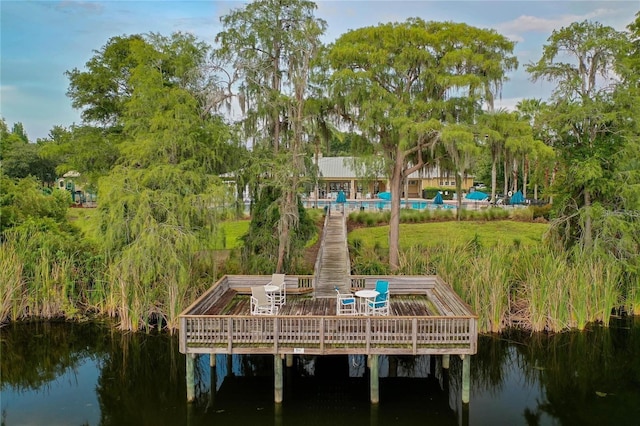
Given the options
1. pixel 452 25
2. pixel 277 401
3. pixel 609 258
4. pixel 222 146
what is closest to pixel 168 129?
pixel 222 146

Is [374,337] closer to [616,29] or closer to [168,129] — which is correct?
[168,129]

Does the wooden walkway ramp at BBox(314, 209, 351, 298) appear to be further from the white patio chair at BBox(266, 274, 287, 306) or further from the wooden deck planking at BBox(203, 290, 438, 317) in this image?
the white patio chair at BBox(266, 274, 287, 306)

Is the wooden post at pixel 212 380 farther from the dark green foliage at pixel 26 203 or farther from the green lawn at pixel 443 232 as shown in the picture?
the dark green foliage at pixel 26 203

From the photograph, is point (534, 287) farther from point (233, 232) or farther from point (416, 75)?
point (233, 232)

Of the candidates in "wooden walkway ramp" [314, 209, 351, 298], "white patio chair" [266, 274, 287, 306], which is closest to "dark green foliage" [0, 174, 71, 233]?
"white patio chair" [266, 274, 287, 306]

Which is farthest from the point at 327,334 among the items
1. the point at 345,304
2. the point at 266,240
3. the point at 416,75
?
the point at 416,75

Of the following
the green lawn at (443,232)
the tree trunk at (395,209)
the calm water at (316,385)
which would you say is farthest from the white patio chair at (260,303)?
the green lawn at (443,232)
